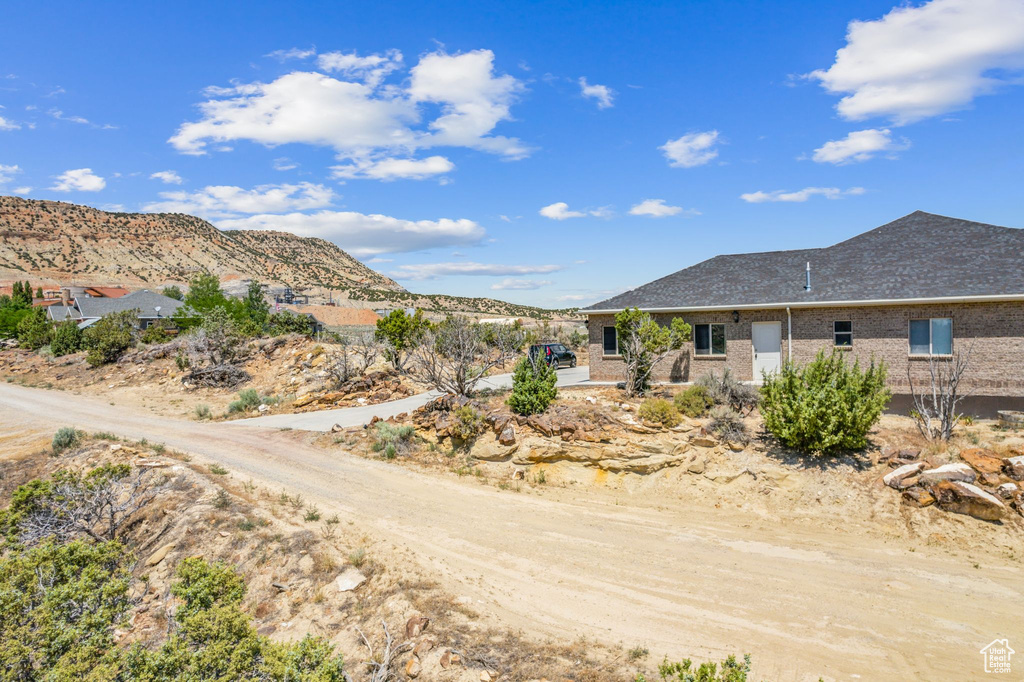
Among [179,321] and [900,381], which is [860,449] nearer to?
[900,381]

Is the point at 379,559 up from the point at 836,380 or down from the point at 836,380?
down

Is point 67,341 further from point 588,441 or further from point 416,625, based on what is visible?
point 416,625

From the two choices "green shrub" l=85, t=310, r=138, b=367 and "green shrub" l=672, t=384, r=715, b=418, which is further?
"green shrub" l=85, t=310, r=138, b=367

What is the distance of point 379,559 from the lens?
28.6ft

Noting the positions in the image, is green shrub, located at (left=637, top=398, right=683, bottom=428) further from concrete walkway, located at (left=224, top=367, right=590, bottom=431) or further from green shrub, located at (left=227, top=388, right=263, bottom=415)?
green shrub, located at (left=227, top=388, right=263, bottom=415)

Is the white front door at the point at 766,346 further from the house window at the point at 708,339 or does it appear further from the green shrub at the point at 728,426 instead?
the green shrub at the point at 728,426

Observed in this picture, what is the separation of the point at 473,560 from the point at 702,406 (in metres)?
7.89

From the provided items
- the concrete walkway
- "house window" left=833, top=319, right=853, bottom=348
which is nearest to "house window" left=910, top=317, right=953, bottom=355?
"house window" left=833, top=319, right=853, bottom=348

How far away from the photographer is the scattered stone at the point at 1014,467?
31.9ft

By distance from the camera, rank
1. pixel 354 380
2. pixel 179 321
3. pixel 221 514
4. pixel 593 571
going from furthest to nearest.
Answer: pixel 179 321, pixel 354 380, pixel 221 514, pixel 593 571

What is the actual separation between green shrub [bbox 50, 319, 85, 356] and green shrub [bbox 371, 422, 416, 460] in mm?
32773

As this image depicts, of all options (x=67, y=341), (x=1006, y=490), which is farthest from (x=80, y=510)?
(x=67, y=341)

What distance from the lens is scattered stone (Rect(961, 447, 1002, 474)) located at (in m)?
9.96

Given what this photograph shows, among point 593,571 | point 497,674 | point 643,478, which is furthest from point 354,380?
point 497,674
